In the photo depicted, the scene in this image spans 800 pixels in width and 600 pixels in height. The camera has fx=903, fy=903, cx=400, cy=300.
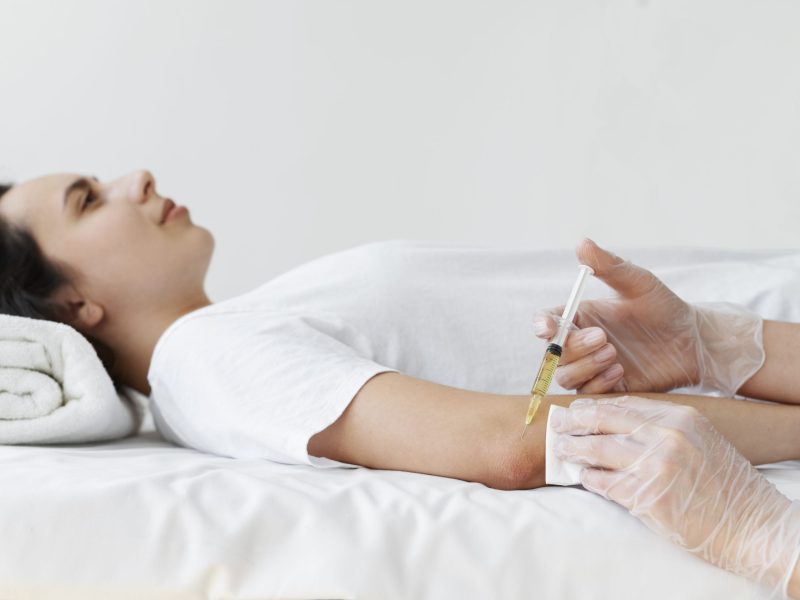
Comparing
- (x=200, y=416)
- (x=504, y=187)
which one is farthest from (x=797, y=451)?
(x=504, y=187)

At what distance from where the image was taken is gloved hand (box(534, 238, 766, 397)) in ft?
3.65

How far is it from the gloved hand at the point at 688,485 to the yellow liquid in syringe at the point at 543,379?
0.05 m

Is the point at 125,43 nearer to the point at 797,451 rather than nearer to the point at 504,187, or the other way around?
the point at 504,187

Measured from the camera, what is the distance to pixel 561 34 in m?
2.68

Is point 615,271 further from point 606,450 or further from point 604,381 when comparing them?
point 606,450

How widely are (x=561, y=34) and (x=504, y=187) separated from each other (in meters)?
0.49

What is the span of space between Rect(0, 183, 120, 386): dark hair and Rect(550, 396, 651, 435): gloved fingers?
37.3 inches

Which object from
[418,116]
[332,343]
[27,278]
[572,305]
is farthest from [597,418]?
[418,116]

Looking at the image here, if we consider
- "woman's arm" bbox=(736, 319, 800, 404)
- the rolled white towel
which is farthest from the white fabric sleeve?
the rolled white towel

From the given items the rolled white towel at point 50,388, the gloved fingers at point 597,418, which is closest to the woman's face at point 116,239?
the rolled white towel at point 50,388

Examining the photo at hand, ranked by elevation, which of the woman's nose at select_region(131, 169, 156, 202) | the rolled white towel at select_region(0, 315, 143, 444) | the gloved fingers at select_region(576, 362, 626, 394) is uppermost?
the woman's nose at select_region(131, 169, 156, 202)

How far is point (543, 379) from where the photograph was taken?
98 cm

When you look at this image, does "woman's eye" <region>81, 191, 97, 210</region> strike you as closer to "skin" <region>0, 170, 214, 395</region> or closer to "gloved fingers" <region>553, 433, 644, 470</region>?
"skin" <region>0, 170, 214, 395</region>

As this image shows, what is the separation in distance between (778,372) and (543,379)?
473 millimetres
